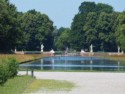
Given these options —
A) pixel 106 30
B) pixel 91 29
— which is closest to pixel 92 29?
pixel 91 29

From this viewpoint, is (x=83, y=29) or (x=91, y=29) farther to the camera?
(x=83, y=29)

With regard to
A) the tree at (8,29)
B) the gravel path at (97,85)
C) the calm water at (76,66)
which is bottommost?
the gravel path at (97,85)

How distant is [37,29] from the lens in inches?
4360

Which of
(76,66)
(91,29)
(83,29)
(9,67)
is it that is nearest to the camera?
(9,67)

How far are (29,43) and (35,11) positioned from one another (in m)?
12.3

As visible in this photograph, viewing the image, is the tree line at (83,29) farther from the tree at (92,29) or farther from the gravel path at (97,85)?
the gravel path at (97,85)

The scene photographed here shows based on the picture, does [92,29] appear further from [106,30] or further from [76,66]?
[76,66]

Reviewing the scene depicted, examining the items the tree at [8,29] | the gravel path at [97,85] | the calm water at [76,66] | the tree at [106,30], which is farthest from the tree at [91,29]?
the gravel path at [97,85]

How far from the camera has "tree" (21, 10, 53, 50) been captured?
109644mm

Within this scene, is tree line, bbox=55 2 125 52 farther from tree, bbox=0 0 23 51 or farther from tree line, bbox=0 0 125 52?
tree, bbox=0 0 23 51

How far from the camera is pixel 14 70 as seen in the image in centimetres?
2506

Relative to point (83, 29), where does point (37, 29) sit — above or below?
above

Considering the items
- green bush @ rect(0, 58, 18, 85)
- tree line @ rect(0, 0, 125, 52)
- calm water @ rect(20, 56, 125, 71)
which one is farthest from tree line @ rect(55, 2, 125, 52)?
green bush @ rect(0, 58, 18, 85)

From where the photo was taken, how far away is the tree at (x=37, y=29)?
10964 cm
